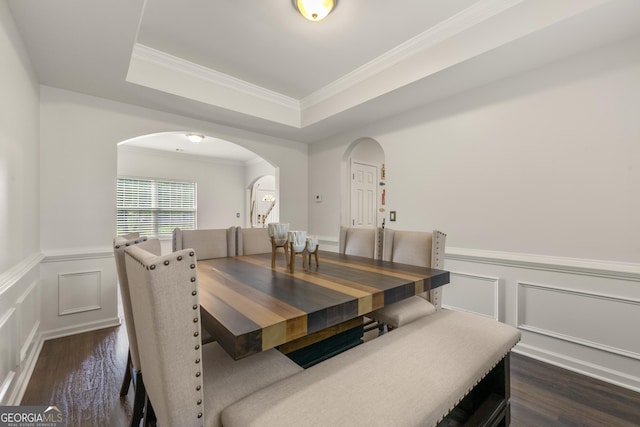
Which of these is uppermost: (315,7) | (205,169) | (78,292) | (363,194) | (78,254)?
(315,7)

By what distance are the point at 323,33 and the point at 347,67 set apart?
63 centimetres

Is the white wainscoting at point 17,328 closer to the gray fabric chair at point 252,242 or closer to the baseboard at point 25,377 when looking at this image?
the baseboard at point 25,377

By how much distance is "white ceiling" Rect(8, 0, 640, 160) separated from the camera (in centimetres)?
180

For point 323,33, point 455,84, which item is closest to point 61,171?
point 323,33

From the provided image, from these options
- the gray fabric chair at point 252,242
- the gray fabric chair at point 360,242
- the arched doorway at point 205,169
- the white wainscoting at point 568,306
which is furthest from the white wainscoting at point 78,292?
the white wainscoting at point 568,306

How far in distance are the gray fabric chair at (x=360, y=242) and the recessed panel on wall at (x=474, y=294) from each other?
1.05m

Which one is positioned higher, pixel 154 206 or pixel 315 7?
pixel 315 7

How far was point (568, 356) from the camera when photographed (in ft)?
7.00

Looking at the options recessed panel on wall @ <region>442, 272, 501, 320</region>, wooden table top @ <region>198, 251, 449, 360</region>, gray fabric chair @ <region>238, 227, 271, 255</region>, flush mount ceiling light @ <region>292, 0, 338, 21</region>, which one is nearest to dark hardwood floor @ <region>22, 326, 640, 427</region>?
recessed panel on wall @ <region>442, 272, 501, 320</region>

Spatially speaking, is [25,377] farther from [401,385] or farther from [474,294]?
[474,294]

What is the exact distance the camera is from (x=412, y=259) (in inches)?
81.4

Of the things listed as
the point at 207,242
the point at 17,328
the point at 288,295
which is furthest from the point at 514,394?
the point at 17,328

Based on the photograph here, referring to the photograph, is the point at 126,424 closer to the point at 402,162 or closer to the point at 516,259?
the point at 516,259

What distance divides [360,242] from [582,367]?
1.88 metres
